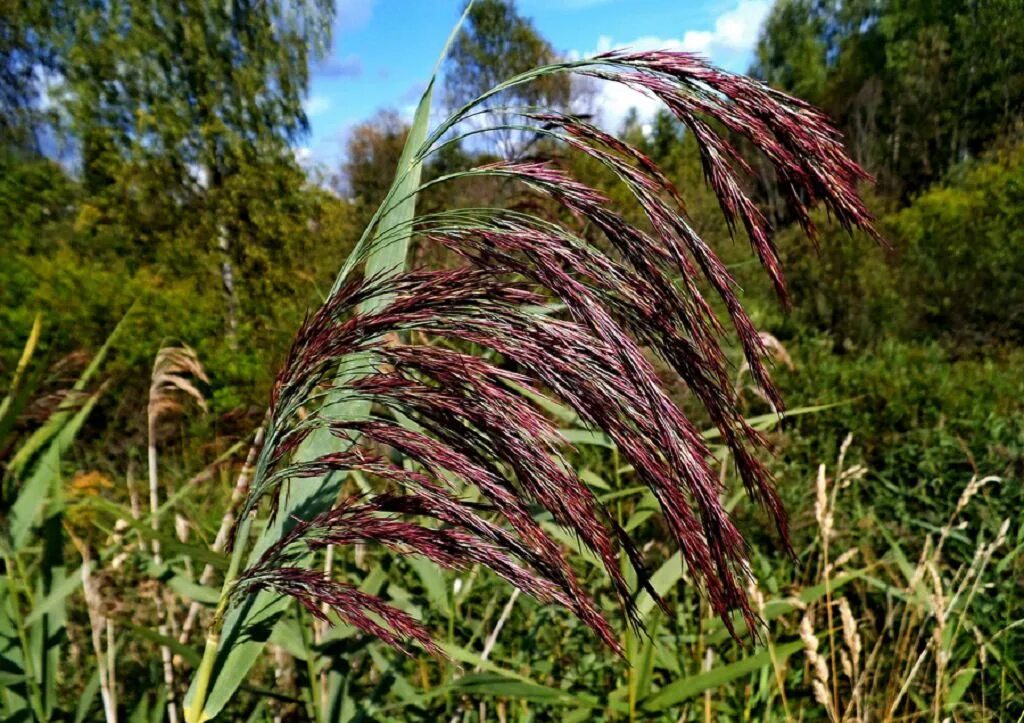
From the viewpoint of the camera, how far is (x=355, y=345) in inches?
22.3

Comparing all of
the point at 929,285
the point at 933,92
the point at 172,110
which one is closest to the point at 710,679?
the point at 929,285

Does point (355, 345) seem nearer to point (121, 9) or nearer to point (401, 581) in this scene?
point (401, 581)

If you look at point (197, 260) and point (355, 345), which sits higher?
point (197, 260)

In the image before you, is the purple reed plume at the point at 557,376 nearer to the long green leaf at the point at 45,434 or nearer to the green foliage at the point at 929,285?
the long green leaf at the point at 45,434

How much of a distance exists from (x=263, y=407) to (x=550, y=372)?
747 mm

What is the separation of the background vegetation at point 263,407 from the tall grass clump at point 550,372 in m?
0.10

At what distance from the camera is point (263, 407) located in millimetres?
1142

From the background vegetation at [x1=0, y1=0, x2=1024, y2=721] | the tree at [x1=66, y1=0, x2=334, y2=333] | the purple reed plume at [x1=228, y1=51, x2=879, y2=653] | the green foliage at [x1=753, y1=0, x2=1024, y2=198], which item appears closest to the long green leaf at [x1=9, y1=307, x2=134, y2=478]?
the background vegetation at [x1=0, y1=0, x2=1024, y2=721]

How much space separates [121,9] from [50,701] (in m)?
12.9

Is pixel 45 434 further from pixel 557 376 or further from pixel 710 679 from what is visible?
pixel 710 679

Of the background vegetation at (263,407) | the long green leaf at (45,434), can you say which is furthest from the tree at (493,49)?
the long green leaf at (45,434)

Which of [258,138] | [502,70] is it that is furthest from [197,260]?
[502,70]

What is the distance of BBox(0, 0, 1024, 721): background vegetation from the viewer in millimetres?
1169

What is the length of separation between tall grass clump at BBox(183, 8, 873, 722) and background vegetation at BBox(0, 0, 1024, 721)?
0.10m
